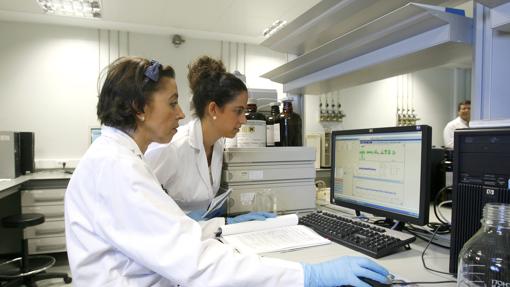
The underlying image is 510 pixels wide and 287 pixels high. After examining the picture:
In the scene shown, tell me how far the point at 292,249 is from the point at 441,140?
482cm

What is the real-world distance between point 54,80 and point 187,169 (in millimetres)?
2733

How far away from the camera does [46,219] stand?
2727mm

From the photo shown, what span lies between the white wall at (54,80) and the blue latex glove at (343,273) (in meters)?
2.71

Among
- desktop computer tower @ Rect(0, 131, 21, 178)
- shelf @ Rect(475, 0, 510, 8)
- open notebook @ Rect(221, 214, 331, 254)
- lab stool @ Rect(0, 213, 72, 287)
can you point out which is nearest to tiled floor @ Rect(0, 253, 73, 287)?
lab stool @ Rect(0, 213, 72, 287)

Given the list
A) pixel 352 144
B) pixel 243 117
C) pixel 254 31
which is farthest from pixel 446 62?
pixel 254 31

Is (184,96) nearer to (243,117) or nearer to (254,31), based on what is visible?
(254,31)

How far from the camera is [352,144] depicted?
1217 millimetres

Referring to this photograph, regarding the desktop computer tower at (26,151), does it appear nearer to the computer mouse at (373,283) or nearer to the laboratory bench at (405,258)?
the laboratory bench at (405,258)

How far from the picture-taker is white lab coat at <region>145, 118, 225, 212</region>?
1.35 meters

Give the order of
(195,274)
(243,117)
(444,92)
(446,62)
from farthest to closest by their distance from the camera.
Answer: (444,92) → (243,117) → (446,62) → (195,274)

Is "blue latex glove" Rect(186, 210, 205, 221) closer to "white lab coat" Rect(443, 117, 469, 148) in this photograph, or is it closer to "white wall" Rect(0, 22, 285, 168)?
"white lab coat" Rect(443, 117, 469, 148)

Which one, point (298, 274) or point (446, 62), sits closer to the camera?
point (298, 274)

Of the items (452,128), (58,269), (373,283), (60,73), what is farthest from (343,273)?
(60,73)

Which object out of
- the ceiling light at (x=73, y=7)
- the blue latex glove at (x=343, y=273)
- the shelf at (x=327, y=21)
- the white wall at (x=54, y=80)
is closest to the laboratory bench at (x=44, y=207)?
the white wall at (x=54, y=80)
